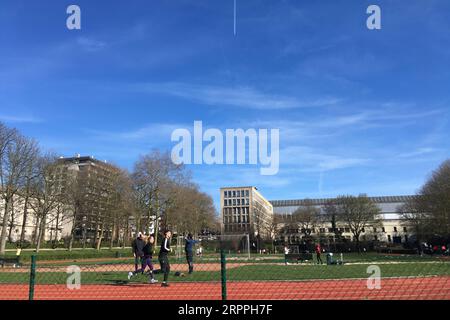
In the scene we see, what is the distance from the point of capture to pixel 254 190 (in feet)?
401

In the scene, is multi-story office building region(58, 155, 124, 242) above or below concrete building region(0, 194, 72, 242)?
above

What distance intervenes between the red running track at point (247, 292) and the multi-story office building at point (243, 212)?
85489mm

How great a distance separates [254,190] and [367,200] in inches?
1632

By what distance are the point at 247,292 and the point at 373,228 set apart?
9100 centimetres

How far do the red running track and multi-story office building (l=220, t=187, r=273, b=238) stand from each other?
3366 inches

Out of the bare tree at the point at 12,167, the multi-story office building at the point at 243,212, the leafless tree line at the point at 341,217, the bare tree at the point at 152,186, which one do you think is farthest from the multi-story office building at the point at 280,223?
the bare tree at the point at 12,167

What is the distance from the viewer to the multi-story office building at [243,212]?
350 feet

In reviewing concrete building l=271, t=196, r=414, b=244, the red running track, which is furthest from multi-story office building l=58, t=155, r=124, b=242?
concrete building l=271, t=196, r=414, b=244

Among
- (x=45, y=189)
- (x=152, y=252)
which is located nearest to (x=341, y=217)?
(x=45, y=189)

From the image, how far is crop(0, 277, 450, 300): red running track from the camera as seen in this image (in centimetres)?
1129

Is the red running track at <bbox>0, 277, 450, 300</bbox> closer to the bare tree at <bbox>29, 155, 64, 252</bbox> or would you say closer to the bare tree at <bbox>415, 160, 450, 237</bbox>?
the bare tree at <bbox>29, 155, 64, 252</bbox>

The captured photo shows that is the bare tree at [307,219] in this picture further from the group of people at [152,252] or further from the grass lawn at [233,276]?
the group of people at [152,252]

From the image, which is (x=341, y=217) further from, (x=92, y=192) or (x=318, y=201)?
(x=92, y=192)

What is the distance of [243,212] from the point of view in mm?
115562
